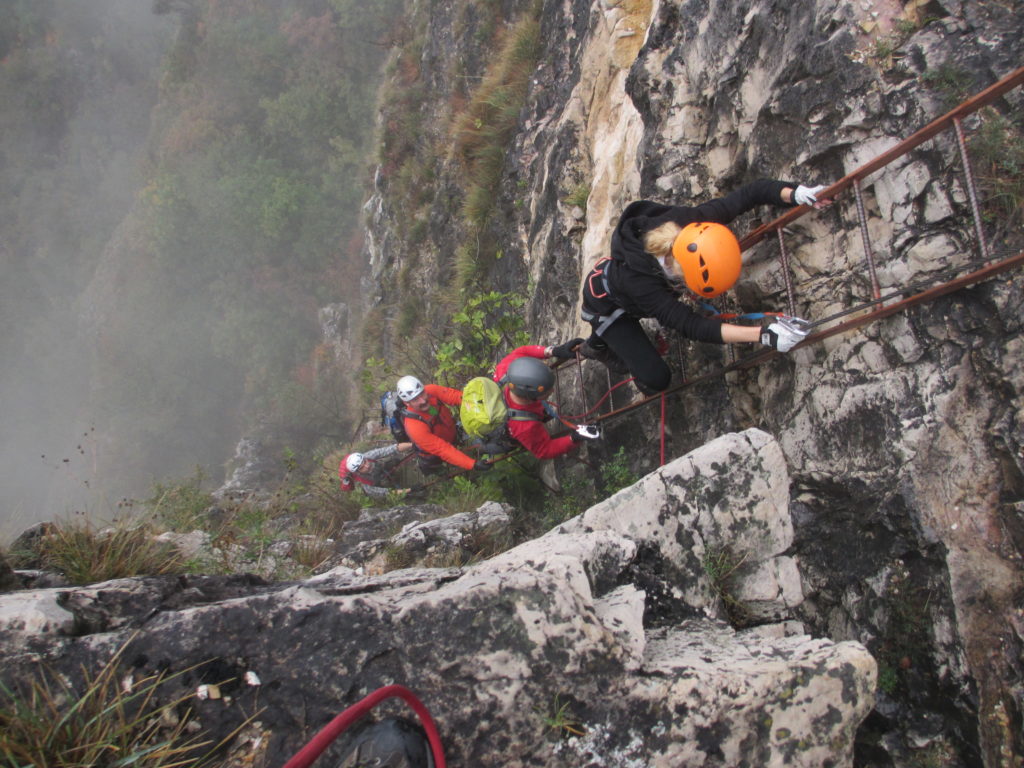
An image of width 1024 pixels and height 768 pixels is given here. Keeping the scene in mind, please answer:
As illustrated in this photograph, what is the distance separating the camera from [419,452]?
7527 mm

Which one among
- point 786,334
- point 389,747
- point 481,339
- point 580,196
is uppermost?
point 580,196

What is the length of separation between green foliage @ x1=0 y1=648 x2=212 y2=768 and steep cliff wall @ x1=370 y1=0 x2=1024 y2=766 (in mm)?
3559

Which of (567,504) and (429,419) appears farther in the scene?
(429,419)

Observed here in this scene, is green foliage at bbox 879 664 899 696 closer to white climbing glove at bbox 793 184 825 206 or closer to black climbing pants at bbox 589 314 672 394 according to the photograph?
black climbing pants at bbox 589 314 672 394

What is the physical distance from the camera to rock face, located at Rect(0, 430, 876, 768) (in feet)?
8.28

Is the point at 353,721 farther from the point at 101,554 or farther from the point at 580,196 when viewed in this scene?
the point at 580,196

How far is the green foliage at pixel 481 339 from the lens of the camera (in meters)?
8.15

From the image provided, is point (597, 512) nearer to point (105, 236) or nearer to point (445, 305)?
point (445, 305)

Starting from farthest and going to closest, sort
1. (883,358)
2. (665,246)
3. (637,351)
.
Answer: (637,351), (665,246), (883,358)

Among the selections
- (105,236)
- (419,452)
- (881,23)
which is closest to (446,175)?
(419,452)

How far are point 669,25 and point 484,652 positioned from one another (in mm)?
5961

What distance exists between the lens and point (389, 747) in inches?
91.0

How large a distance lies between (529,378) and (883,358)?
296cm

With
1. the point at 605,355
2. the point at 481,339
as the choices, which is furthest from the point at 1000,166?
the point at 481,339
